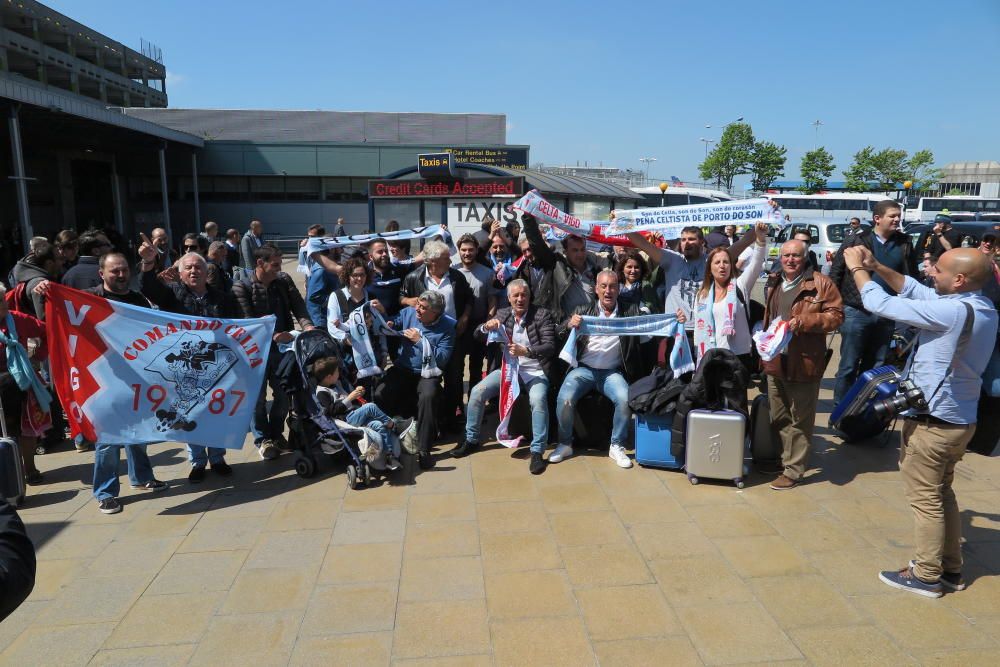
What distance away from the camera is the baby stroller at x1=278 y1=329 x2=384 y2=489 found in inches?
198

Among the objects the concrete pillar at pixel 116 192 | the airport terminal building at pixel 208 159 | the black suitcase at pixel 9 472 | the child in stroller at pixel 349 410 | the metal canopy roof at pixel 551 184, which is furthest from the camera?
the concrete pillar at pixel 116 192

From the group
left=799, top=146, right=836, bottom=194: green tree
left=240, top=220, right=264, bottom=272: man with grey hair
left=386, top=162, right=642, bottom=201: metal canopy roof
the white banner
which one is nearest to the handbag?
the white banner

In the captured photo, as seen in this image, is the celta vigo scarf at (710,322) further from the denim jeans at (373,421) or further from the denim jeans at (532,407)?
the denim jeans at (373,421)

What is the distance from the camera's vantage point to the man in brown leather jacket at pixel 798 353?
14.7 feet

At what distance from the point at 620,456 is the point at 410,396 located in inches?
79.4

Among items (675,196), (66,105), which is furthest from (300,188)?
(675,196)

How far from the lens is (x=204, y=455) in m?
5.19

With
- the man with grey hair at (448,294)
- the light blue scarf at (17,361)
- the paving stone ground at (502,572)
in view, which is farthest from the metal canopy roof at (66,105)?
the paving stone ground at (502,572)

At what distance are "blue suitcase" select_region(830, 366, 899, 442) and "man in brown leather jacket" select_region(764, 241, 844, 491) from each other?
0.32 metres

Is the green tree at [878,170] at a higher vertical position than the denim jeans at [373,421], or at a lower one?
higher

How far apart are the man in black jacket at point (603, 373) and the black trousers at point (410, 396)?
109 cm

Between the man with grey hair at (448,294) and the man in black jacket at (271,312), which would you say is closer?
the man in black jacket at (271,312)

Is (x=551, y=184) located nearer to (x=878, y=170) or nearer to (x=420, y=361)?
(x=420, y=361)

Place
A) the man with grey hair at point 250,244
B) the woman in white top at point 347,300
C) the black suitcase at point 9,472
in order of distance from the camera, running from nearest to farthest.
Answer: the black suitcase at point 9,472 → the woman in white top at point 347,300 → the man with grey hair at point 250,244
